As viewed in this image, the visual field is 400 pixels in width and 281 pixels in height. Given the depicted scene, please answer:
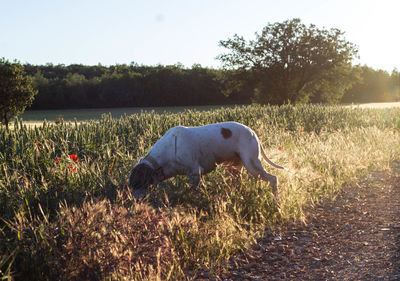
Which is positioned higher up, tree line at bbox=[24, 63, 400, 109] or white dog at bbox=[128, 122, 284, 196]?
tree line at bbox=[24, 63, 400, 109]

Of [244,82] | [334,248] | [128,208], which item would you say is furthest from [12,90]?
[334,248]

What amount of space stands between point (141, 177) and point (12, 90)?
31120mm

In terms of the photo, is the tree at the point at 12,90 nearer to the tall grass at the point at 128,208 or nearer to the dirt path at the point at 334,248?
the tall grass at the point at 128,208

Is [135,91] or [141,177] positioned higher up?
[135,91]

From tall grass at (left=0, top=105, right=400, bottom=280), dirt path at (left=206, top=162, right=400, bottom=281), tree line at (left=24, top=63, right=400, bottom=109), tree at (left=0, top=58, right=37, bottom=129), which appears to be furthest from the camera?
tree line at (left=24, top=63, right=400, bottom=109)

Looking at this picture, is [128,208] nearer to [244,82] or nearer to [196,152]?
[196,152]

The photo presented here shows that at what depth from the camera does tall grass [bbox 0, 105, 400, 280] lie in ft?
11.2

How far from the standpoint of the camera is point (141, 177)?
197 inches

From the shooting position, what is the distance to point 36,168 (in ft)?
20.6

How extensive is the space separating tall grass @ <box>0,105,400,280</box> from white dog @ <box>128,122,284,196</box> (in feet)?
1.18

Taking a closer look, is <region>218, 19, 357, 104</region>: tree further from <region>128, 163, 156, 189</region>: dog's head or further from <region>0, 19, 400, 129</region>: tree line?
<region>128, 163, 156, 189</region>: dog's head

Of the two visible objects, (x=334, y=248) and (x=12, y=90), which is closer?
(x=334, y=248)

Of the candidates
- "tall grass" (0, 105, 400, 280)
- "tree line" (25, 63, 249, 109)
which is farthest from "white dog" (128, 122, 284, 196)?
"tree line" (25, 63, 249, 109)

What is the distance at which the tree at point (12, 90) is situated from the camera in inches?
1229
